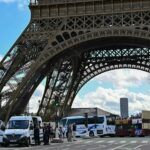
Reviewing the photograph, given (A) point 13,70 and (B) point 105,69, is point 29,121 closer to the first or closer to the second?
(A) point 13,70

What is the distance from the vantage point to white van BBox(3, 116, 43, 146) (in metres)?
35.8

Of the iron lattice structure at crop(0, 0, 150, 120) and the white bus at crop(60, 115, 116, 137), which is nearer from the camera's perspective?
the iron lattice structure at crop(0, 0, 150, 120)

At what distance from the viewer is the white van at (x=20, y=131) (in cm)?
3581

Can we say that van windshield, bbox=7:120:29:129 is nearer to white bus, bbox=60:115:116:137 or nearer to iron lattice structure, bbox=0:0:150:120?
iron lattice structure, bbox=0:0:150:120

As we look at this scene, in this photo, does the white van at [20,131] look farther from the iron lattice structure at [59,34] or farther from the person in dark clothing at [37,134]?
the iron lattice structure at [59,34]

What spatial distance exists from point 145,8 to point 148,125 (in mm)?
24349

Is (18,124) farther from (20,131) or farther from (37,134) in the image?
(20,131)

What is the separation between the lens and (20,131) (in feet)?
118

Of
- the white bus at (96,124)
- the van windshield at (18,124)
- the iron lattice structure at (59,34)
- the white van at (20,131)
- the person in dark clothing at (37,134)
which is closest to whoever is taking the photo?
the white van at (20,131)

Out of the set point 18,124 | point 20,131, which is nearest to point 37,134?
point 18,124

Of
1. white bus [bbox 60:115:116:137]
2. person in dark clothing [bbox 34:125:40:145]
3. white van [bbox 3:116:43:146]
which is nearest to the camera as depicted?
white van [bbox 3:116:43:146]

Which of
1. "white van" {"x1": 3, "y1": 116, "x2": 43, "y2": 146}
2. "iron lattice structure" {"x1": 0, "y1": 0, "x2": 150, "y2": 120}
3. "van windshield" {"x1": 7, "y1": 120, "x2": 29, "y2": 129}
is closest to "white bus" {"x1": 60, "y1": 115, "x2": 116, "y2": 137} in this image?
"iron lattice structure" {"x1": 0, "y1": 0, "x2": 150, "y2": 120}

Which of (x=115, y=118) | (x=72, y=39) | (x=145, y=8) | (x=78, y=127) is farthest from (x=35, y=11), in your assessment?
(x=115, y=118)

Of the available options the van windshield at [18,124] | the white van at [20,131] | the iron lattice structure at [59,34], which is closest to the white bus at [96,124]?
the iron lattice structure at [59,34]
